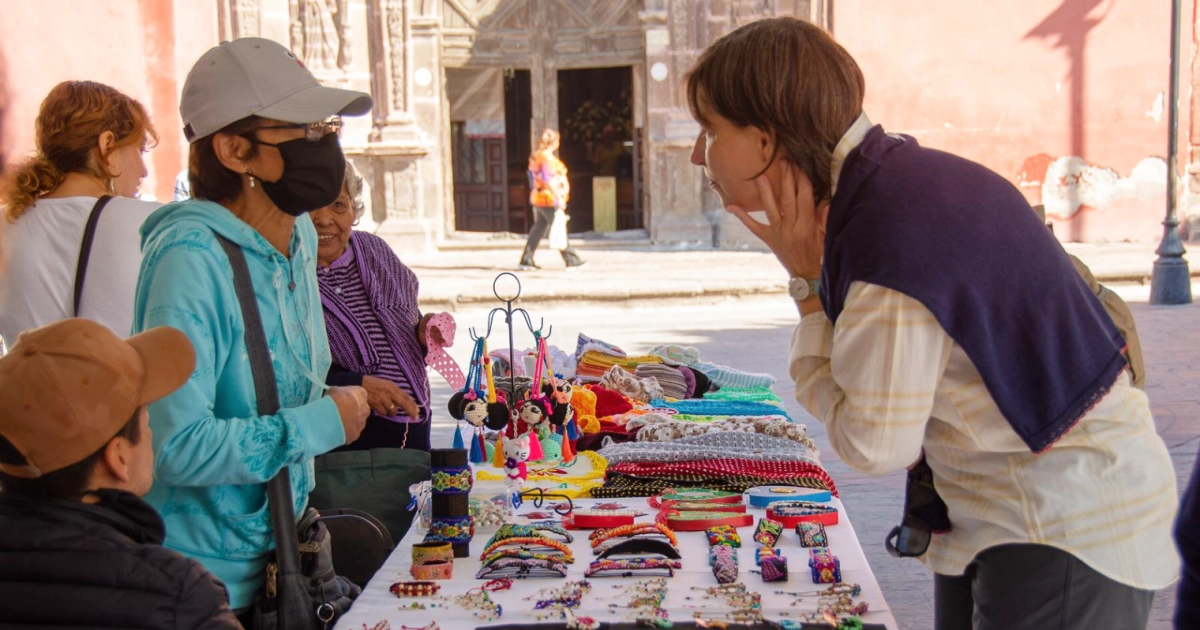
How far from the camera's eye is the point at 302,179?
103 inches

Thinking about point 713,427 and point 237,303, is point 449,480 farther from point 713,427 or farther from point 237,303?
point 713,427

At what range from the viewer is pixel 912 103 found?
1712cm

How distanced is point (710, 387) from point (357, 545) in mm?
2580

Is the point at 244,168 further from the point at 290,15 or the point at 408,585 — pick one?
the point at 290,15

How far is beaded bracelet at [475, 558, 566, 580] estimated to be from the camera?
279 centimetres

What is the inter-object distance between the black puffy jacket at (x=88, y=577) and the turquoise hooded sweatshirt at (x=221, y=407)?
43 cm

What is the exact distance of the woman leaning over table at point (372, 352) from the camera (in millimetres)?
3719

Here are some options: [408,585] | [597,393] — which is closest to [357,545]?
[408,585]

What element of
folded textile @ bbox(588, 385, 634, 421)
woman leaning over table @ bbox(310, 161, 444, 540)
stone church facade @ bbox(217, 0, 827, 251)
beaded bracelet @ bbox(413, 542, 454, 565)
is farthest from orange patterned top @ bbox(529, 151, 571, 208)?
beaded bracelet @ bbox(413, 542, 454, 565)

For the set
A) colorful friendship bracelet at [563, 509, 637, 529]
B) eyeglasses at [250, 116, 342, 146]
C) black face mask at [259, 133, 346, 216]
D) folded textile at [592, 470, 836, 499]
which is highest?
eyeglasses at [250, 116, 342, 146]

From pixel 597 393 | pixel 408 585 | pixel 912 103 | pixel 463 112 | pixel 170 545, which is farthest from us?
pixel 463 112

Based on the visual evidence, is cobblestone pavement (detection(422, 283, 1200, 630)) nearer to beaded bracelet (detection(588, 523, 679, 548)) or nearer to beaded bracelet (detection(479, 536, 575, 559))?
beaded bracelet (detection(588, 523, 679, 548))

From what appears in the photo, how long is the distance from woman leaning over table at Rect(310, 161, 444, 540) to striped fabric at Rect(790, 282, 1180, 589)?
1.96 m

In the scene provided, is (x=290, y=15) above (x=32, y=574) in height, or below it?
above
